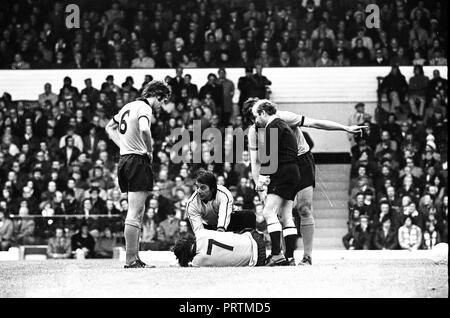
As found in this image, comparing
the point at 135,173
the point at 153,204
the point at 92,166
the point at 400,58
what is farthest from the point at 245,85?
the point at 135,173

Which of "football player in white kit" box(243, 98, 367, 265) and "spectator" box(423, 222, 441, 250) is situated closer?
"football player in white kit" box(243, 98, 367, 265)

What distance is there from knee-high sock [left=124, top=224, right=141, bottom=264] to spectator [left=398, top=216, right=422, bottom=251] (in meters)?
7.01

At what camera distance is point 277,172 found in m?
10.5

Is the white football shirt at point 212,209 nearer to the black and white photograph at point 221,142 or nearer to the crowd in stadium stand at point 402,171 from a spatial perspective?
the black and white photograph at point 221,142

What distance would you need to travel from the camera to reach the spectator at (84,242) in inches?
620

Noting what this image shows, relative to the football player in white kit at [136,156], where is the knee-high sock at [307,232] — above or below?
below

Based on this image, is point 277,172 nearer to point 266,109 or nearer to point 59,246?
point 266,109

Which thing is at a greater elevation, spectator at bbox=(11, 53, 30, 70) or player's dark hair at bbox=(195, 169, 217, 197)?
spectator at bbox=(11, 53, 30, 70)

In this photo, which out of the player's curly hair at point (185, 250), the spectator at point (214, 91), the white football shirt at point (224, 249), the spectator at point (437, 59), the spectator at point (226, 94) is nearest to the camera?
the white football shirt at point (224, 249)

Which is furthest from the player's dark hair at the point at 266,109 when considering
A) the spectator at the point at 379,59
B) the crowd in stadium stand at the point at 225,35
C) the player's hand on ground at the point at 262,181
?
the spectator at the point at 379,59

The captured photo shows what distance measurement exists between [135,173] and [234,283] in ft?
8.04

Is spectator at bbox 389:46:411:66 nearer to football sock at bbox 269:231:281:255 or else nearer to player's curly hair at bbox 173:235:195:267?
player's curly hair at bbox 173:235:195:267

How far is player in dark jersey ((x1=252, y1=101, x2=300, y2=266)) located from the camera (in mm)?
10514

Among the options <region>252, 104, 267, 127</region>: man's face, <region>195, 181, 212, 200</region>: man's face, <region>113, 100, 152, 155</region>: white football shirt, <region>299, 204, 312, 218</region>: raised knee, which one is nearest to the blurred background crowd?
<region>195, 181, 212, 200</region>: man's face
